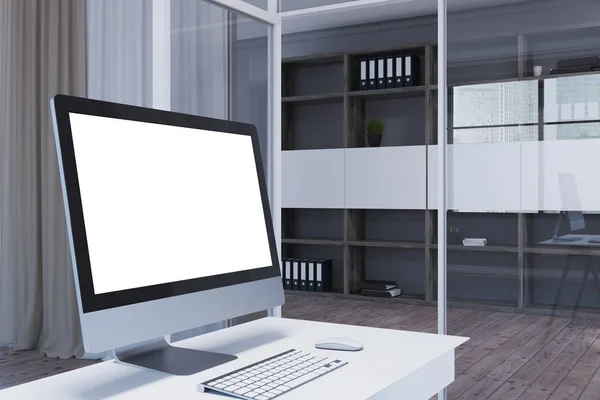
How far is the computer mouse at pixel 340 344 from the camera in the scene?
1371 millimetres

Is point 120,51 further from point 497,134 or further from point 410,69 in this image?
point 410,69

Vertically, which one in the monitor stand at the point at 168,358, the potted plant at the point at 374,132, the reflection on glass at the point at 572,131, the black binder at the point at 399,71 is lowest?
the monitor stand at the point at 168,358

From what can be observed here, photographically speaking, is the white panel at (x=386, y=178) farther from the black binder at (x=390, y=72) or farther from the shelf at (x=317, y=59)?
the shelf at (x=317, y=59)

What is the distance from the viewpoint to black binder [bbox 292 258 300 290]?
238 inches

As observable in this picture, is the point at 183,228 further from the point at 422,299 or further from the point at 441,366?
the point at 422,299

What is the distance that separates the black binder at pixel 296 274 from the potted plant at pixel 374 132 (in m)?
1.29

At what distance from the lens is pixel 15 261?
4137 millimetres

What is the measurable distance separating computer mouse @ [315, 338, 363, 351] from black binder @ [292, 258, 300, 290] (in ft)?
15.3

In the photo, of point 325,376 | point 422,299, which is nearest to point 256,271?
point 325,376

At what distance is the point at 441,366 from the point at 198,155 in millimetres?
681

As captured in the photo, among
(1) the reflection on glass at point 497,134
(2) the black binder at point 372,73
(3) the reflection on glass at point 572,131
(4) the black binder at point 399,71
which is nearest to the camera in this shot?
(3) the reflection on glass at point 572,131

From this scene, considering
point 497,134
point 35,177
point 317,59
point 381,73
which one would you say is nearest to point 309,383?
point 497,134

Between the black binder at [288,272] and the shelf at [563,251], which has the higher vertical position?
the shelf at [563,251]

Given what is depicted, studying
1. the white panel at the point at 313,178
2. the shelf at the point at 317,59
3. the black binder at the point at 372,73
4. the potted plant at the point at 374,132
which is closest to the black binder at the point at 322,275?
the white panel at the point at 313,178
